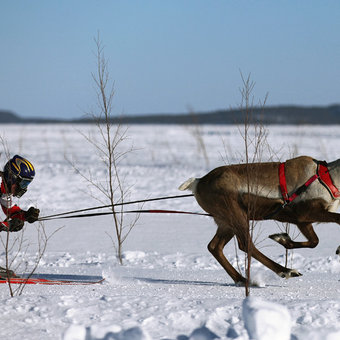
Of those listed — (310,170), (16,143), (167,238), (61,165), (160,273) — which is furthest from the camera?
(16,143)

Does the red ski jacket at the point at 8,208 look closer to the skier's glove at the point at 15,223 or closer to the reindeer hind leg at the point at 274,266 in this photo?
the skier's glove at the point at 15,223

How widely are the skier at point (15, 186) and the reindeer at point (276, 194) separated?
1.60 m

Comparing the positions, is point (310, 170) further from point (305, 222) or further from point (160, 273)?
point (160, 273)

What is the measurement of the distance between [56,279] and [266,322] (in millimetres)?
2967

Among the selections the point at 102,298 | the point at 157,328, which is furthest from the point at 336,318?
the point at 102,298

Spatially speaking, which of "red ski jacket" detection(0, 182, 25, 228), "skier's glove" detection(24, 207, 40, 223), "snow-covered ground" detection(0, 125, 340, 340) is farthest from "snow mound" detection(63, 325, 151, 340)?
"skier's glove" detection(24, 207, 40, 223)

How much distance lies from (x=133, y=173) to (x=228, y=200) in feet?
32.4

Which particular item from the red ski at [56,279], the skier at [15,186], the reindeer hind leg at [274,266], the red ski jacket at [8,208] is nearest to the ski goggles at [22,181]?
the skier at [15,186]

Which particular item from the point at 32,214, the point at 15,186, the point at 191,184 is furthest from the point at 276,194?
the point at 15,186

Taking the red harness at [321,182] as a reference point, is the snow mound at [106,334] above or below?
below

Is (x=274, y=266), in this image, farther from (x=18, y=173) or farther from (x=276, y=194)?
(x=18, y=173)

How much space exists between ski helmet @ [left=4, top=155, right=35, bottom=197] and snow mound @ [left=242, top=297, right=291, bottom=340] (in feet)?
8.77

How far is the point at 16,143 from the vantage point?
25594mm

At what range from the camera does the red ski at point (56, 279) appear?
552 centimetres
